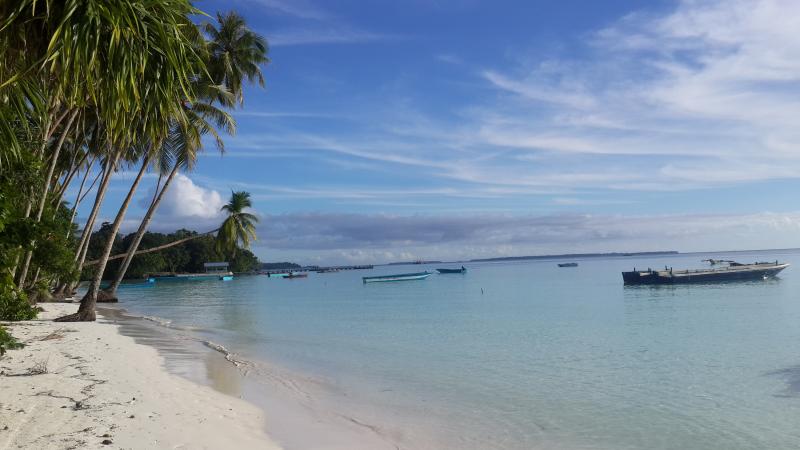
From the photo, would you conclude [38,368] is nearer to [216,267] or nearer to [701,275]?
[701,275]

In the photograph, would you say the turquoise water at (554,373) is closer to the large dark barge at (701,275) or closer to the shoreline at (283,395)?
the shoreline at (283,395)

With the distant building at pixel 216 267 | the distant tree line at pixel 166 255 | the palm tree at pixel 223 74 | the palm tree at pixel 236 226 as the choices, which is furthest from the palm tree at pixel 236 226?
the distant building at pixel 216 267

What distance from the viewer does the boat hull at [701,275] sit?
5216cm

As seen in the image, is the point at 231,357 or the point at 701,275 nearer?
the point at 231,357

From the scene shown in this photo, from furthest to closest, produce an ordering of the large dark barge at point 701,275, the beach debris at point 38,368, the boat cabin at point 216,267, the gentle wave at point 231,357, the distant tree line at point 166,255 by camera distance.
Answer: the boat cabin at point 216,267 → the distant tree line at point 166,255 → the large dark barge at point 701,275 → the gentle wave at point 231,357 → the beach debris at point 38,368

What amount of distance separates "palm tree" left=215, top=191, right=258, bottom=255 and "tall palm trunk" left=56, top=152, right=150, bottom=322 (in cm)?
1410

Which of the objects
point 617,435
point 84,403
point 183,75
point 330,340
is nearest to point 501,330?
point 330,340

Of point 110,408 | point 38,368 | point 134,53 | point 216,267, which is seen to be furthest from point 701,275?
point 216,267

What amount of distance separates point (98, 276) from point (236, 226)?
57.7ft

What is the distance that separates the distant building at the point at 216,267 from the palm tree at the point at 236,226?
217ft

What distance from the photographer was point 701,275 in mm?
52312

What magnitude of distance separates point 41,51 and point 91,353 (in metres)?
8.78

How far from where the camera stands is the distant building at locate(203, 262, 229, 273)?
339 feet

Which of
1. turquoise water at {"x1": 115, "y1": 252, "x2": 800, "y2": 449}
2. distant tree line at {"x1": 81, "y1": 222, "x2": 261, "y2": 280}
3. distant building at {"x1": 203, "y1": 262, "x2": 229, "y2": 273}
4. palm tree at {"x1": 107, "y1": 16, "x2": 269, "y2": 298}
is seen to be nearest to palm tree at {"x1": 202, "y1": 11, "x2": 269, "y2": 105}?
palm tree at {"x1": 107, "y1": 16, "x2": 269, "y2": 298}
